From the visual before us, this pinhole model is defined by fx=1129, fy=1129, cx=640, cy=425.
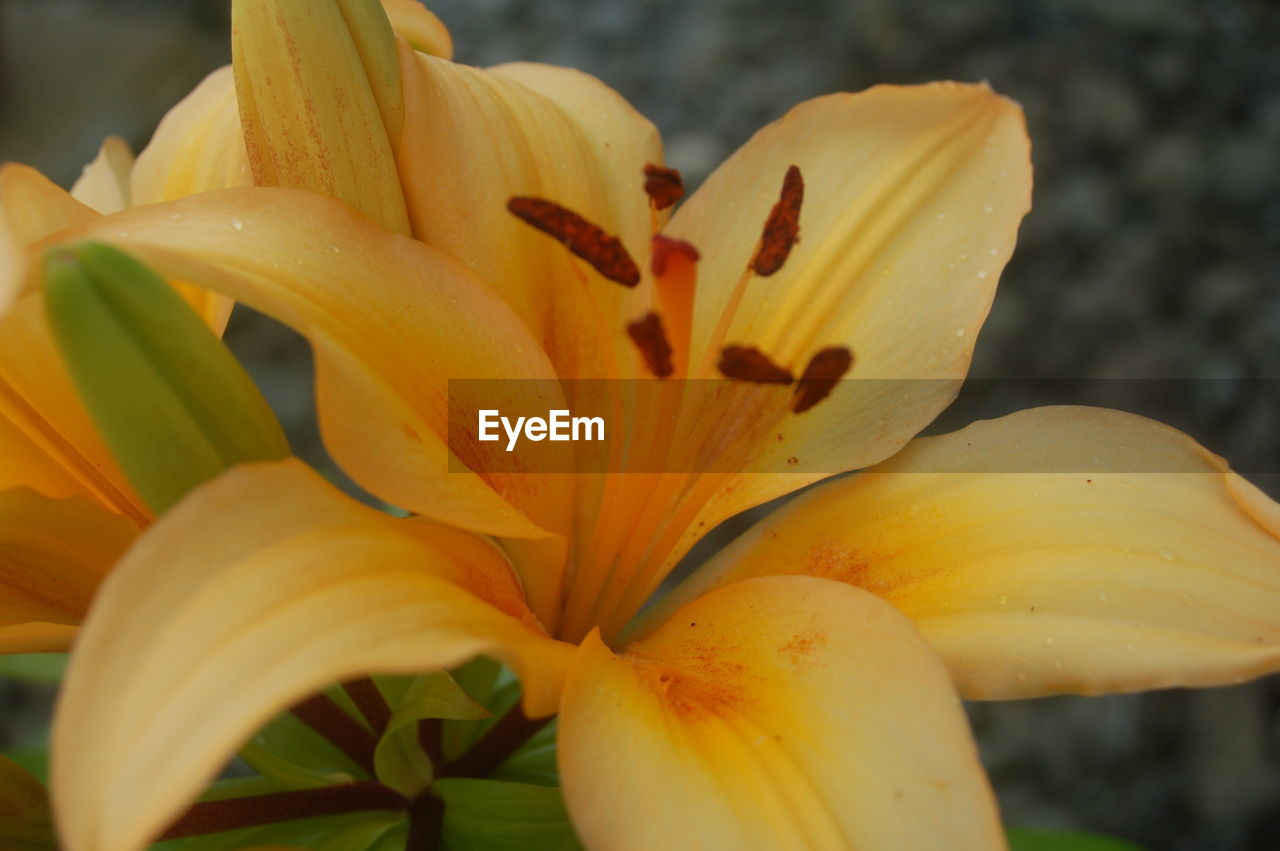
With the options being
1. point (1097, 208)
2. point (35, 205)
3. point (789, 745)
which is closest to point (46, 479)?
point (35, 205)

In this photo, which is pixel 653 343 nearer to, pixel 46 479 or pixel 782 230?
pixel 782 230

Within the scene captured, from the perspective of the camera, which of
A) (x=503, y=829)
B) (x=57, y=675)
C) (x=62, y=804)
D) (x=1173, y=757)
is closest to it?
(x=62, y=804)

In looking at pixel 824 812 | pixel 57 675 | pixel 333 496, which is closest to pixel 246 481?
pixel 333 496

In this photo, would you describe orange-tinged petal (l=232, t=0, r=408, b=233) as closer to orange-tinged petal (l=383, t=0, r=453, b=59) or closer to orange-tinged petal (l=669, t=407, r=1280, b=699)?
orange-tinged petal (l=383, t=0, r=453, b=59)

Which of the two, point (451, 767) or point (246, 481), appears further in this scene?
point (451, 767)

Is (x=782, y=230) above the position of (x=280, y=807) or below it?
above

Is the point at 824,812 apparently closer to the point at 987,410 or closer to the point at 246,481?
the point at 246,481
